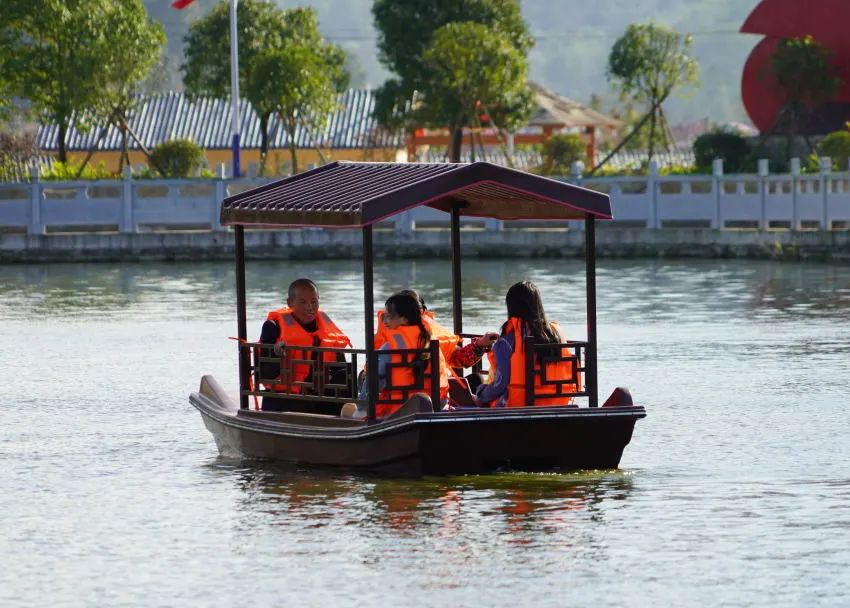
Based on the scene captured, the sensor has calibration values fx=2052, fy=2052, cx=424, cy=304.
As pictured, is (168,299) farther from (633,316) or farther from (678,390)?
(678,390)

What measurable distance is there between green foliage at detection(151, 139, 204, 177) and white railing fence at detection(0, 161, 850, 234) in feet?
27.5

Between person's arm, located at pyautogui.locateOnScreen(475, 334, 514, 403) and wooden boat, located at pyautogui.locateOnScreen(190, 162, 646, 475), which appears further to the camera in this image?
person's arm, located at pyautogui.locateOnScreen(475, 334, 514, 403)

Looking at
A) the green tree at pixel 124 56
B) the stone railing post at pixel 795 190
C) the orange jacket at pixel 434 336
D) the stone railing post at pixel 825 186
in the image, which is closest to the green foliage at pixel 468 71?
the green tree at pixel 124 56

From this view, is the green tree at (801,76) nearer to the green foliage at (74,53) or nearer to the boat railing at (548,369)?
the green foliage at (74,53)

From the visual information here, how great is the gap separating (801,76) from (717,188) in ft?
28.7

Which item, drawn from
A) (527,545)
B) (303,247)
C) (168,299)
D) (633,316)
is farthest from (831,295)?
(527,545)

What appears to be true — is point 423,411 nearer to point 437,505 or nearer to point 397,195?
point 437,505

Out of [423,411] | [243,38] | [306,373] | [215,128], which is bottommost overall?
[423,411]

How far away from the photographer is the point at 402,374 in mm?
12578

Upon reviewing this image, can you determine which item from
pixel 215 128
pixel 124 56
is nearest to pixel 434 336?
pixel 124 56

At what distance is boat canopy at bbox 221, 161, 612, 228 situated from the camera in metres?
12.3

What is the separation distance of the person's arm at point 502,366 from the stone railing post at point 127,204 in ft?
95.1

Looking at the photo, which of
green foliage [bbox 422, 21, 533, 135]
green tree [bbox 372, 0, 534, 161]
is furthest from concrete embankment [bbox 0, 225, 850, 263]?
green tree [bbox 372, 0, 534, 161]

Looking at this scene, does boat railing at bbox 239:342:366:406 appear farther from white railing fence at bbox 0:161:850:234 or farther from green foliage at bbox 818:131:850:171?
green foliage at bbox 818:131:850:171
